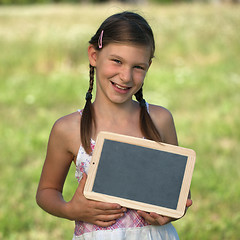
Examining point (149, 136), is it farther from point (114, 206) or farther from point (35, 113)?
point (35, 113)

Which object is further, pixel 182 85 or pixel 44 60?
pixel 44 60

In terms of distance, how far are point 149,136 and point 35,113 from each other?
5.10 meters

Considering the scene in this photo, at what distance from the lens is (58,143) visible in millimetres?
1949

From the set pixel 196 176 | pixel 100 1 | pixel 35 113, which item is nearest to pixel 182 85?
pixel 35 113

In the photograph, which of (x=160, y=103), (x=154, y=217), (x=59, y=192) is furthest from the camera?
(x=160, y=103)

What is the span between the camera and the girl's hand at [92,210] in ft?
5.52

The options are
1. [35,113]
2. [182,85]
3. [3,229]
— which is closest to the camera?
[3,229]

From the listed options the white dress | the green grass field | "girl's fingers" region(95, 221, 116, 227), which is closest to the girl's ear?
the white dress

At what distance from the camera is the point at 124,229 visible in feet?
5.93

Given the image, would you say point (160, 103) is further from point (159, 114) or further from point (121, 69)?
point (121, 69)

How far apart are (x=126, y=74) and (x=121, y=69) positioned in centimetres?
3

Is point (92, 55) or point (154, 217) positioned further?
point (92, 55)

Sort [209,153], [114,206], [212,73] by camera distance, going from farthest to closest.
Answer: [212,73], [209,153], [114,206]

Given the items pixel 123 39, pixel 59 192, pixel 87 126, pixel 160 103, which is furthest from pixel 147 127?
pixel 160 103
